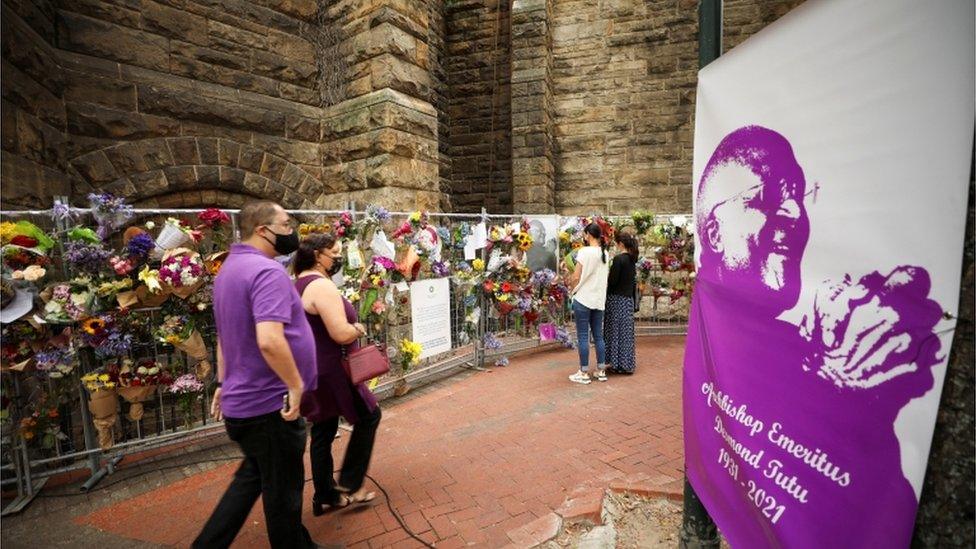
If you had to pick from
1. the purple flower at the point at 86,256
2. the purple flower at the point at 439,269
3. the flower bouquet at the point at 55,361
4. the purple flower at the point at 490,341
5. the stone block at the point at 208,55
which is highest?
the stone block at the point at 208,55

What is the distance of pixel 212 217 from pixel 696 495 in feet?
13.1

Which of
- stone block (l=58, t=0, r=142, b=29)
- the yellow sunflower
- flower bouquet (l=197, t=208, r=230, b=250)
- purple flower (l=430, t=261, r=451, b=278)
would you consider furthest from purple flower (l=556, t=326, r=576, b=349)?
stone block (l=58, t=0, r=142, b=29)

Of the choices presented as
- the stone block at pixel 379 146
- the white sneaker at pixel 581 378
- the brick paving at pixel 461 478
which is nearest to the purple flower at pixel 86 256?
the brick paving at pixel 461 478

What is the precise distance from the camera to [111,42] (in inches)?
198

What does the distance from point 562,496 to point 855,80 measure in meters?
2.85

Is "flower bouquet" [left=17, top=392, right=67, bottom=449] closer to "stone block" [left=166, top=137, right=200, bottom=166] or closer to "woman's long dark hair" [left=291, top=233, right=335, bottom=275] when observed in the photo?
"woman's long dark hair" [left=291, top=233, right=335, bottom=275]

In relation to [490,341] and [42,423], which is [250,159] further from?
[490,341]

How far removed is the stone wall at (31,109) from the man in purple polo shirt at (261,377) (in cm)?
300

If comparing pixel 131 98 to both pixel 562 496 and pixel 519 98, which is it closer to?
pixel 562 496

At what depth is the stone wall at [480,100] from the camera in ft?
35.2


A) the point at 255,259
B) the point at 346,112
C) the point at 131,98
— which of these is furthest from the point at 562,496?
the point at 131,98

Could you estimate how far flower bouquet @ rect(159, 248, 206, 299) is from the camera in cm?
353

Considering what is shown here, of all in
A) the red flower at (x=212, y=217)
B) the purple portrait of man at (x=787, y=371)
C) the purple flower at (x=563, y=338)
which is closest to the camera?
the purple portrait of man at (x=787, y=371)

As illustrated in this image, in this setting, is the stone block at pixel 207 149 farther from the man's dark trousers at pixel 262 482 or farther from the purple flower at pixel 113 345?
the man's dark trousers at pixel 262 482
